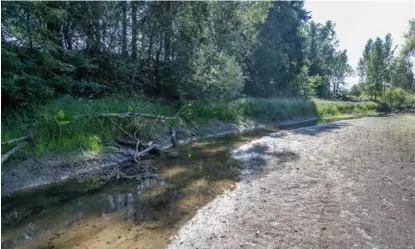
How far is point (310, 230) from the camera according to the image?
4.70m

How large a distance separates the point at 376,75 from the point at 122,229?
50.3m

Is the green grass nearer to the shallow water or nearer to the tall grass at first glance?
the tall grass

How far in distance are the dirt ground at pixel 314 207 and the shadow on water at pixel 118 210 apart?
0.41 metres

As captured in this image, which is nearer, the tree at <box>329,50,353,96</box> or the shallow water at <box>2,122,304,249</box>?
the shallow water at <box>2,122,304,249</box>

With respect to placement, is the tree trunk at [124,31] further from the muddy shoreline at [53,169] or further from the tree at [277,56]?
the tree at [277,56]

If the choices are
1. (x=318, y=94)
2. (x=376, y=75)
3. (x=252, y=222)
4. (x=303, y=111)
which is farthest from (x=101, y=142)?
(x=376, y=75)

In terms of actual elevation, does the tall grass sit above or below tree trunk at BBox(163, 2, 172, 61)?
below

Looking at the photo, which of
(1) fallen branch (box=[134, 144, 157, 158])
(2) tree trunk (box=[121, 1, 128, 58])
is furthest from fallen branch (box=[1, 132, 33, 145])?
(2) tree trunk (box=[121, 1, 128, 58])

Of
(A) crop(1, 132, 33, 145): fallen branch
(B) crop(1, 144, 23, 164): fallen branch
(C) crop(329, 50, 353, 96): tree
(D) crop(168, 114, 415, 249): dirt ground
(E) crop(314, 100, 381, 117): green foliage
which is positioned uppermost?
(C) crop(329, 50, 353, 96): tree

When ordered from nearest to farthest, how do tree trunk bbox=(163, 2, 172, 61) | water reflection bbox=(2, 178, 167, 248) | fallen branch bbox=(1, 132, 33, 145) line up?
water reflection bbox=(2, 178, 167, 248), fallen branch bbox=(1, 132, 33, 145), tree trunk bbox=(163, 2, 172, 61)

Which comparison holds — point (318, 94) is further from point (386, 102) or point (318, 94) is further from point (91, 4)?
point (91, 4)

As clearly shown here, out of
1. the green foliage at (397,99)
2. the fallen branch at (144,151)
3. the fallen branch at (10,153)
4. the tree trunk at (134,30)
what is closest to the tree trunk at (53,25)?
the tree trunk at (134,30)

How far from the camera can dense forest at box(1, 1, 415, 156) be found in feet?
27.6

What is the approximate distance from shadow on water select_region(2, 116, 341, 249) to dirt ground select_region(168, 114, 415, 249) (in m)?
0.41
